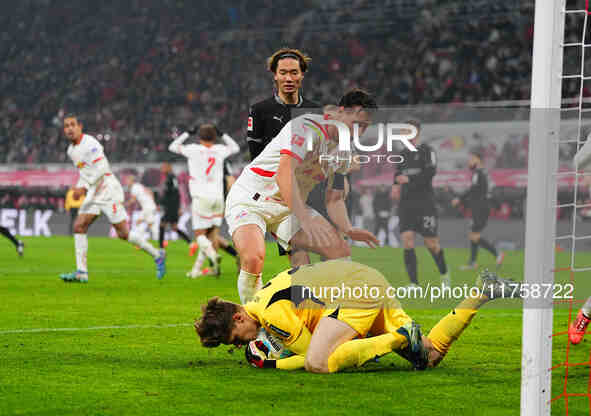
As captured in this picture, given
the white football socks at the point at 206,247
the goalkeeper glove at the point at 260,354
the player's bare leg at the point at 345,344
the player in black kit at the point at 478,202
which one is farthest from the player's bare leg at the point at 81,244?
the player's bare leg at the point at 345,344

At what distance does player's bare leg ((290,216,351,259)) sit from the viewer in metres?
5.53

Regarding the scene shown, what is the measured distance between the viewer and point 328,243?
555 cm

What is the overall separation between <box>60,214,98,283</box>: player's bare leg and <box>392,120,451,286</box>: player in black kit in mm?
4467

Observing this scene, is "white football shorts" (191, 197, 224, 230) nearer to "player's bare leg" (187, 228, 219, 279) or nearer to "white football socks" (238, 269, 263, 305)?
"player's bare leg" (187, 228, 219, 279)

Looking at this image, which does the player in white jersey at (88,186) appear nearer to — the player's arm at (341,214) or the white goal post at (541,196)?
the player's arm at (341,214)

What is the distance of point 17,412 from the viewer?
3893 millimetres

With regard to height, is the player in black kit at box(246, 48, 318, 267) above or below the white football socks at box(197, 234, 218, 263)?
above

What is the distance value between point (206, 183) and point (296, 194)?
7.16 metres

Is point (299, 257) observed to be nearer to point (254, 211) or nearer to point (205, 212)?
point (254, 211)

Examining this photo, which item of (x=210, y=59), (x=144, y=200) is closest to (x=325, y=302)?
(x=144, y=200)

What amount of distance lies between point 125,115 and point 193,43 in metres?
3.98

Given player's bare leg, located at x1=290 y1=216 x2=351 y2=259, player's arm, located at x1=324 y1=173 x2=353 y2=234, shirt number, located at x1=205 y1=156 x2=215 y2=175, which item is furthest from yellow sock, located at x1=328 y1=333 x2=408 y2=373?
shirt number, located at x1=205 y1=156 x2=215 y2=175

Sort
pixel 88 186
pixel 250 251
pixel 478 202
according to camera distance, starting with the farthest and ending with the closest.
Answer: pixel 88 186, pixel 478 202, pixel 250 251

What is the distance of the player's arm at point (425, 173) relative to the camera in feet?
16.7
